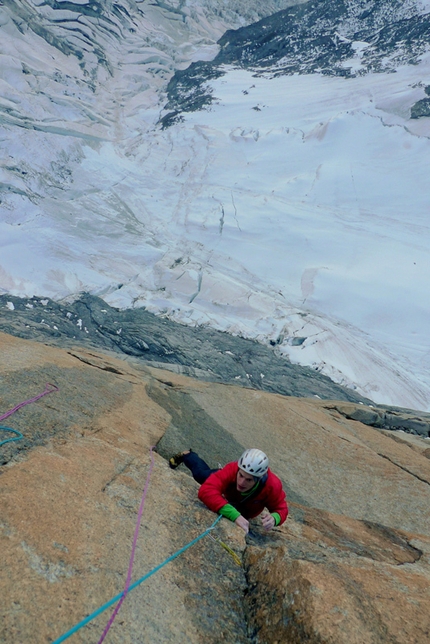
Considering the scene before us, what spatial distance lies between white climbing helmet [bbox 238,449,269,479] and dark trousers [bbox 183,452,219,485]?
799mm

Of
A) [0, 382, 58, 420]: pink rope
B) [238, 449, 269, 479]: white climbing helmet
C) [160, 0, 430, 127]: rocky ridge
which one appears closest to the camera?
[238, 449, 269, 479]: white climbing helmet

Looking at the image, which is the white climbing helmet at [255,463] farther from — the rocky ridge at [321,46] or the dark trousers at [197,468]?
the rocky ridge at [321,46]

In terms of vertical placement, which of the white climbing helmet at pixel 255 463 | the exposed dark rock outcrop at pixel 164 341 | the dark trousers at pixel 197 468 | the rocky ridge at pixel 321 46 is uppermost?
the rocky ridge at pixel 321 46

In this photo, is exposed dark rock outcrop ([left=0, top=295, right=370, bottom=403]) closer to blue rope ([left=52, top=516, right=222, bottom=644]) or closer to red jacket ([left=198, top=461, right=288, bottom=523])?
red jacket ([left=198, top=461, right=288, bottom=523])

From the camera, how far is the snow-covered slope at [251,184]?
11.1 meters

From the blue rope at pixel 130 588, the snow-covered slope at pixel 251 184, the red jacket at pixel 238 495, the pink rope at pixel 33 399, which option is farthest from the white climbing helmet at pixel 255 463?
the snow-covered slope at pixel 251 184

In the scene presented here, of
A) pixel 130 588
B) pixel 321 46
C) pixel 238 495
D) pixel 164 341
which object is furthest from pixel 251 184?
pixel 130 588

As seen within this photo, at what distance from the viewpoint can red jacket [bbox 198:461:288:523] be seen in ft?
9.40

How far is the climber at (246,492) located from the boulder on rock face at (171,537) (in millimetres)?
85

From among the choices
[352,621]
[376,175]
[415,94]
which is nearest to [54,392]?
[352,621]

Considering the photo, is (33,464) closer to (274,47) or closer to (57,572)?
(57,572)

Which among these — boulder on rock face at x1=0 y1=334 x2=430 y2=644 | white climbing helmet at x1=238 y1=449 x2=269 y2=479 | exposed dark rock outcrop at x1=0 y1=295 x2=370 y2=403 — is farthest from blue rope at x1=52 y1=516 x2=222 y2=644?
exposed dark rock outcrop at x1=0 y1=295 x2=370 y2=403

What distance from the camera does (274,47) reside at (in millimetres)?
23234

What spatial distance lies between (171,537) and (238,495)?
0.72 metres
